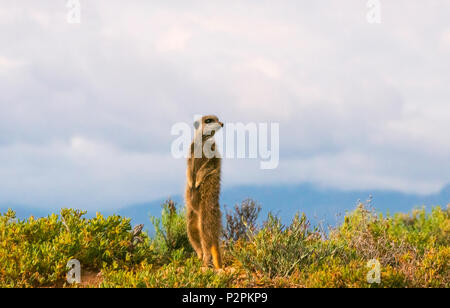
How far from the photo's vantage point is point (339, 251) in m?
8.40

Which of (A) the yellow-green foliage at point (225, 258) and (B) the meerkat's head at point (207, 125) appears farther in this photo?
(B) the meerkat's head at point (207, 125)

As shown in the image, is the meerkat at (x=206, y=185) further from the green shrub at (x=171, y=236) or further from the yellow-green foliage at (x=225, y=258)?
the green shrub at (x=171, y=236)

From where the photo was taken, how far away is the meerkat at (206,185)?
7848 mm

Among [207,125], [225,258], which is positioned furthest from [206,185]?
[225,258]

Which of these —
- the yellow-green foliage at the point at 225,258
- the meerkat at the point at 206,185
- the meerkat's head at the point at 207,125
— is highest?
the meerkat's head at the point at 207,125

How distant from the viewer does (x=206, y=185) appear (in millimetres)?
7910

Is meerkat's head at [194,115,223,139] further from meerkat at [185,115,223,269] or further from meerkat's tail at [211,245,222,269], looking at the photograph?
meerkat's tail at [211,245,222,269]

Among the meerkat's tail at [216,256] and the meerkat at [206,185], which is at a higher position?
Answer: the meerkat at [206,185]

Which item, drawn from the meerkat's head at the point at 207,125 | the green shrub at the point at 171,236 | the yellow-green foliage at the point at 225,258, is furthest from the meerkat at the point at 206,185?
the green shrub at the point at 171,236

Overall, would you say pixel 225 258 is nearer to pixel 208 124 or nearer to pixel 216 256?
pixel 216 256

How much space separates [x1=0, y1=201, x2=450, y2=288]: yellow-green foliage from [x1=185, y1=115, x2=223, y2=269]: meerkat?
33 centimetres
